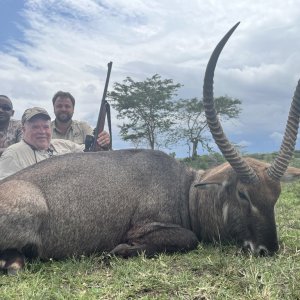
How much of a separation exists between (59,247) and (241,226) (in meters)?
1.83

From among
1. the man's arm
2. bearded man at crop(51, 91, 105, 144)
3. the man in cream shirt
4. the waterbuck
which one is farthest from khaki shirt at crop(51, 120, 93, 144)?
the waterbuck

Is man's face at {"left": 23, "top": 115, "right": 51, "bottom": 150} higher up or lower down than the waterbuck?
higher up

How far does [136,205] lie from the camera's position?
4.94m

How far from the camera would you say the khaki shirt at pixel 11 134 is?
29.1ft

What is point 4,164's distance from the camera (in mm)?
6801

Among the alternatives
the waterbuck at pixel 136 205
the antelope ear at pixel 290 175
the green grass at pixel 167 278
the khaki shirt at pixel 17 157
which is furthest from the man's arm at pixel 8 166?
the antelope ear at pixel 290 175

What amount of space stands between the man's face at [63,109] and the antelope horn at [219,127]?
4.60m

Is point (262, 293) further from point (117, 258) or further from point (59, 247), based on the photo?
point (59, 247)

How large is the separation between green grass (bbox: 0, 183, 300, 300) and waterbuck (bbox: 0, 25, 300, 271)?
20cm

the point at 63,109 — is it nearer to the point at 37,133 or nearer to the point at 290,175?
the point at 37,133

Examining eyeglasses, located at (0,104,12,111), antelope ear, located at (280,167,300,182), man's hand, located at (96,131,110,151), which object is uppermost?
eyeglasses, located at (0,104,12,111)

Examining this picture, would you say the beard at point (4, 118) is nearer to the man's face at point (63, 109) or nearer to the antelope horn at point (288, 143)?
the man's face at point (63, 109)

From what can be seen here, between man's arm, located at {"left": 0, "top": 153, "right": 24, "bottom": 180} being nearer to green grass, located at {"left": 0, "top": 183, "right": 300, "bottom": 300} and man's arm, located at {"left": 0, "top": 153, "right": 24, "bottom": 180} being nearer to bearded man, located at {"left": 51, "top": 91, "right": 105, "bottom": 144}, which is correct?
bearded man, located at {"left": 51, "top": 91, "right": 105, "bottom": 144}

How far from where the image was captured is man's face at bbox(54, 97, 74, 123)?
884 cm
